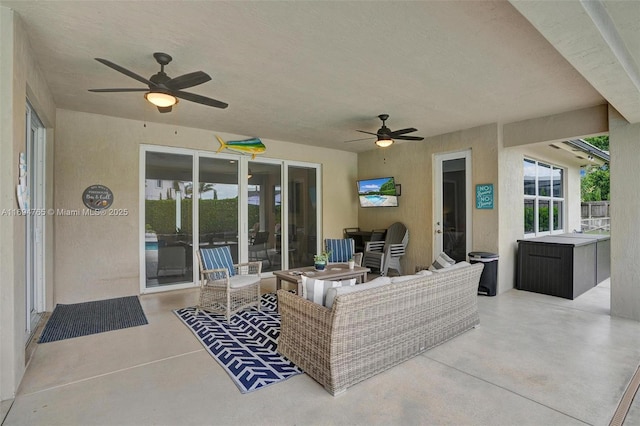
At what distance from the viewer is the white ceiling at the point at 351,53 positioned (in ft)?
7.73

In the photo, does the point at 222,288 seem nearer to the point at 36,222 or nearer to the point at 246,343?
the point at 246,343

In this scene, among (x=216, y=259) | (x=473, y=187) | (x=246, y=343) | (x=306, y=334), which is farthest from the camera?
(x=473, y=187)

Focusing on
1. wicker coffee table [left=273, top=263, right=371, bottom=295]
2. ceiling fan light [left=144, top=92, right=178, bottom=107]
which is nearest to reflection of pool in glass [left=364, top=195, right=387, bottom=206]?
wicker coffee table [left=273, top=263, right=371, bottom=295]

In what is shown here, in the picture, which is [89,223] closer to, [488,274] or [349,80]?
[349,80]

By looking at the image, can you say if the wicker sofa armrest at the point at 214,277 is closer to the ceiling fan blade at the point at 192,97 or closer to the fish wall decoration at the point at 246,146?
the ceiling fan blade at the point at 192,97

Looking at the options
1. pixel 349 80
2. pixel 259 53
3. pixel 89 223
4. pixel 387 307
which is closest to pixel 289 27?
pixel 259 53

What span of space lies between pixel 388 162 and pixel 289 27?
4.95 meters

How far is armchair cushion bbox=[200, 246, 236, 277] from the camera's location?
14.7ft

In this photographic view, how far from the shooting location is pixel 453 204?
610 centimetres

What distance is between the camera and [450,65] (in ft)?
10.7

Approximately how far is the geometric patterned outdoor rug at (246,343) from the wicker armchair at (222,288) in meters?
0.12

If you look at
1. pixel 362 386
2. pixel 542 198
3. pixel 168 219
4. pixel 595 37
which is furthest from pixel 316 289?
pixel 542 198

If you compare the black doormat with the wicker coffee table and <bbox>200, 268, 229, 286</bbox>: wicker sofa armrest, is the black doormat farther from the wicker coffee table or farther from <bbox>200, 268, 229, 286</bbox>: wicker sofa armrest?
the wicker coffee table

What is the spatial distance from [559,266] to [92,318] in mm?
6766
